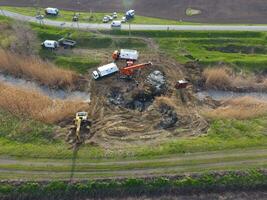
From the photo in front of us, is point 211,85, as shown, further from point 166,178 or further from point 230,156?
point 166,178

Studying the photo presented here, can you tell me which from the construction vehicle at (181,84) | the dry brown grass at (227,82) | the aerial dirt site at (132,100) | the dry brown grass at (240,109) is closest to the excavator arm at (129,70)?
the aerial dirt site at (132,100)

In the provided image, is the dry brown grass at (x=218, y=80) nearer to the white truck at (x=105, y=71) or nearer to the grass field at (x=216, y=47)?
the grass field at (x=216, y=47)

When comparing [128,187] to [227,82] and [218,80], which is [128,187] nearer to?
[218,80]

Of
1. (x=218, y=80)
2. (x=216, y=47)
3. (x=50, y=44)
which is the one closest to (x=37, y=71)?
(x=50, y=44)

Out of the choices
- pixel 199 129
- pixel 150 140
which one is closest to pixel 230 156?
pixel 199 129

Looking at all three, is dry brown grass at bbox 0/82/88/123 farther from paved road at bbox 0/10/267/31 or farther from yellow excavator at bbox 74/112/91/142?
paved road at bbox 0/10/267/31

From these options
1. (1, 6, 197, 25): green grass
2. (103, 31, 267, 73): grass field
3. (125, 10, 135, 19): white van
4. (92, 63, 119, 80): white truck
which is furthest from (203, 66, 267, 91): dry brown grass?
(125, 10, 135, 19): white van
